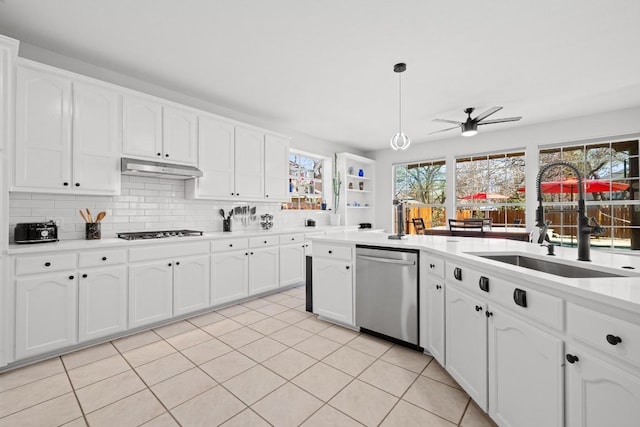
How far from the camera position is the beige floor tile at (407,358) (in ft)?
7.24

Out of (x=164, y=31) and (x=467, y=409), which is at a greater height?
(x=164, y=31)

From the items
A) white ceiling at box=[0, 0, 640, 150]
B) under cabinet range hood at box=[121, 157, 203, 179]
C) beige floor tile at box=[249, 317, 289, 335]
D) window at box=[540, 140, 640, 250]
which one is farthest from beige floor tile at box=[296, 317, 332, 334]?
window at box=[540, 140, 640, 250]

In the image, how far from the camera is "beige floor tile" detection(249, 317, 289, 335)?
2.88m

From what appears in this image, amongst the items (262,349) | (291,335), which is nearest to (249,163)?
(291,335)

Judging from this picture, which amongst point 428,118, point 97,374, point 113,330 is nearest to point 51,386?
point 97,374

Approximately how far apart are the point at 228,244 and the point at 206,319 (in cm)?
86

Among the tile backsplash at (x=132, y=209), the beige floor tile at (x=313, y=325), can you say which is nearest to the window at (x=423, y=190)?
the tile backsplash at (x=132, y=209)

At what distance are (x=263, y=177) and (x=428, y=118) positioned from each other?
2.72 m

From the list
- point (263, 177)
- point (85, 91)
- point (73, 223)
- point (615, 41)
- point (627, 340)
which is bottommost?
point (627, 340)

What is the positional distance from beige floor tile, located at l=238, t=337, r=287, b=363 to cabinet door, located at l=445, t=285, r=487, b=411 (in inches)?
53.3

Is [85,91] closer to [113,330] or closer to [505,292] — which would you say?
[113,330]

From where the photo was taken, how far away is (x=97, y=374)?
2.11 metres

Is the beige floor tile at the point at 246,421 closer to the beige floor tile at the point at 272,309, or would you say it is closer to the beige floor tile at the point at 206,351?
the beige floor tile at the point at 206,351

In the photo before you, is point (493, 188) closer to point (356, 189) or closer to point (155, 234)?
point (356, 189)
